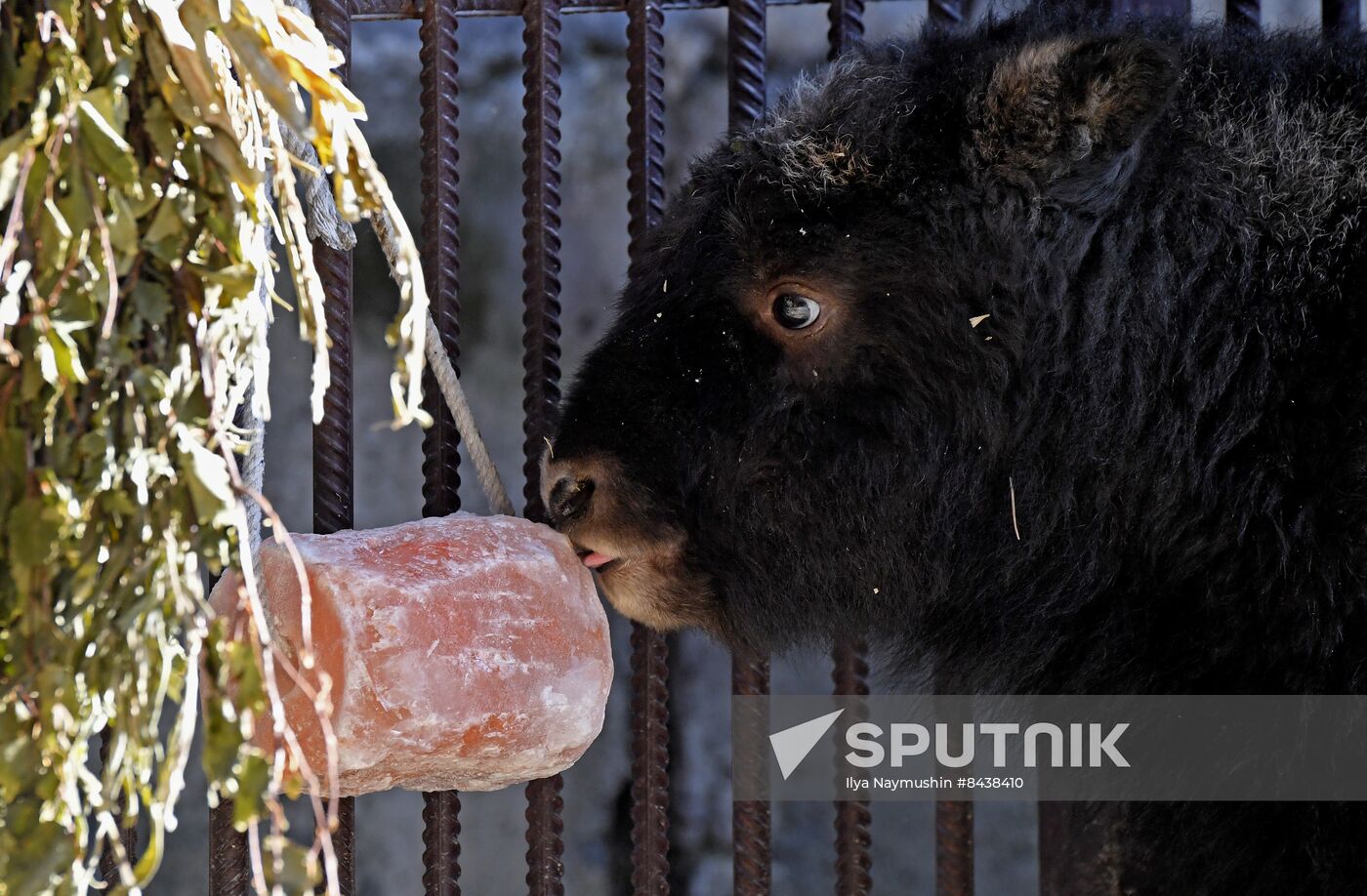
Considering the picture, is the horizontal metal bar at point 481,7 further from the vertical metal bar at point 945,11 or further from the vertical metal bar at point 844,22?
the vertical metal bar at point 945,11

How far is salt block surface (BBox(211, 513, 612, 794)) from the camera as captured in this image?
2.23 m

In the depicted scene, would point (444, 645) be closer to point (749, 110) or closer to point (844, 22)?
point (749, 110)

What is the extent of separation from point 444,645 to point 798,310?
842mm

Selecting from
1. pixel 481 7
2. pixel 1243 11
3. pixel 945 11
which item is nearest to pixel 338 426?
pixel 481 7

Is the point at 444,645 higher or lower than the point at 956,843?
higher

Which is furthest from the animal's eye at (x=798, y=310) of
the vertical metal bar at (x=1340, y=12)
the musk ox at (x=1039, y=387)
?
the vertical metal bar at (x=1340, y=12)

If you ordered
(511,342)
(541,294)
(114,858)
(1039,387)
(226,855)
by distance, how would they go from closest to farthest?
(1039,387), (226,855), (114,858), (541,294), (511,342)

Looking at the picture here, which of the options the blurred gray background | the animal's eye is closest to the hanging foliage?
the animal's eye

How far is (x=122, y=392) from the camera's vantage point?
5.43 ft

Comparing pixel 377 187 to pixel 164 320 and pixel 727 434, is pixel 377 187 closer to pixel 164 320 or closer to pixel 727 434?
pixel 164 320

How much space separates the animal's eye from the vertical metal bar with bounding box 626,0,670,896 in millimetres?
582

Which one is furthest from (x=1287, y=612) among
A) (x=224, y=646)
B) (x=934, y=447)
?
(x=224, y=646)

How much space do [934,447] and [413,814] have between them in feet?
11.3

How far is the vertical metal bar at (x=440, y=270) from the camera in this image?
282 cm
